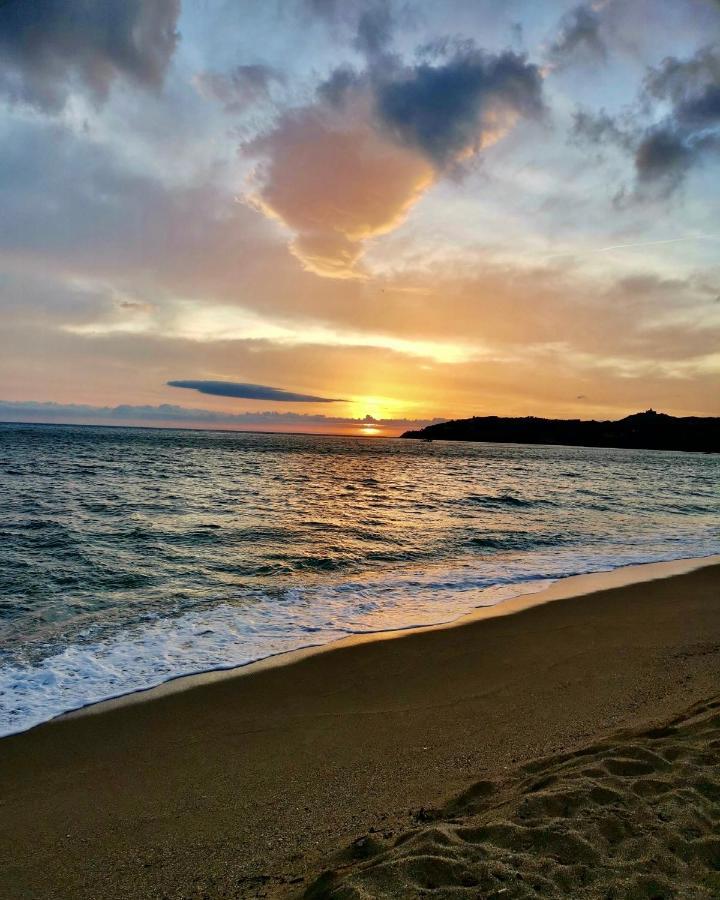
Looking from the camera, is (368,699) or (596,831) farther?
(368,699)

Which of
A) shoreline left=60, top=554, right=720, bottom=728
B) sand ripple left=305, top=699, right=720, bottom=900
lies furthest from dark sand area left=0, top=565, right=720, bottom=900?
shoreline left=60, top=554, right=720, bottom=728

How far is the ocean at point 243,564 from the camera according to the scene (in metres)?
7.60

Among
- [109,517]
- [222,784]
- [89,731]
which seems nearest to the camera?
[222,784]

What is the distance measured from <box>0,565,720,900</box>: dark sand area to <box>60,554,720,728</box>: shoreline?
210 mm

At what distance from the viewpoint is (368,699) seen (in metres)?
6.16

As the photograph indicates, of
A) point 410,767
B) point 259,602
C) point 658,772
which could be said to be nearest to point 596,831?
point 658,772

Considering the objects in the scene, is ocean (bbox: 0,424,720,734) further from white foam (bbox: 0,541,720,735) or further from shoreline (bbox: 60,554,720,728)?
shoreline (bbox: 60,554,720,728)

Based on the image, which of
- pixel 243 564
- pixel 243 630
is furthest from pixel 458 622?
pixel 243 564

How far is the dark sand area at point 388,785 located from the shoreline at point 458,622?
21 centimetres

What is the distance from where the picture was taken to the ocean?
24.9 feet

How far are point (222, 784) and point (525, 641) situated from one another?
17.5 ft

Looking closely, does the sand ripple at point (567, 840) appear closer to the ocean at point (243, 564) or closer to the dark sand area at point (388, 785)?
the dark sand area at point (388, 785)

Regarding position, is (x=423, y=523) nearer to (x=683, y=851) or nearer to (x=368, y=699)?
(x=368, y=699)

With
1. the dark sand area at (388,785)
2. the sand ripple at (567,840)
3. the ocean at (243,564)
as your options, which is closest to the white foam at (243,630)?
the ocean at (243,564)
